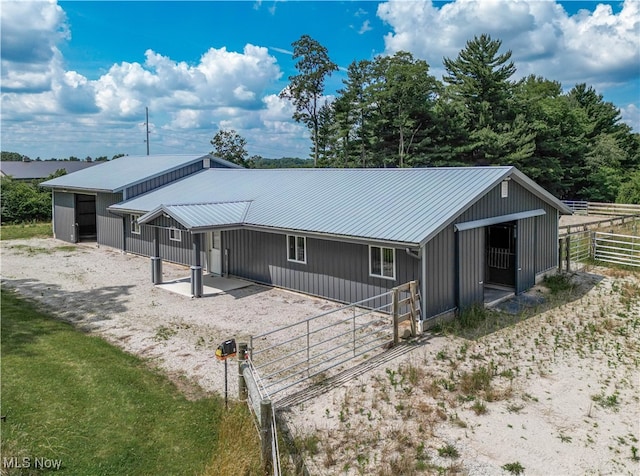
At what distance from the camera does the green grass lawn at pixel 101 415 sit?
654 centimetres

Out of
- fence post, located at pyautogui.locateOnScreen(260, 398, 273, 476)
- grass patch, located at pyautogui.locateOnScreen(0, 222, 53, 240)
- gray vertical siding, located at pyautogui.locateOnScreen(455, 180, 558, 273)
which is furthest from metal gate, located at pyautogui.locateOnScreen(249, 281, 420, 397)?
grass patch, located at pyautogui.locateOnScreen(0, 222, 53, 240)

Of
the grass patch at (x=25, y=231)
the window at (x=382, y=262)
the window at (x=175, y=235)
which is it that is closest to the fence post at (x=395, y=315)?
the window at (x=382, y=262)

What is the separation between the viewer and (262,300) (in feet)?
47.0

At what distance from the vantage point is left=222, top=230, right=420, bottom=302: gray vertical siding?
41.8 ft

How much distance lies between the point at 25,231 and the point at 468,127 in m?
32.7

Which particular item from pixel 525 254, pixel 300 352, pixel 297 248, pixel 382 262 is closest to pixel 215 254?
pixel 297 248

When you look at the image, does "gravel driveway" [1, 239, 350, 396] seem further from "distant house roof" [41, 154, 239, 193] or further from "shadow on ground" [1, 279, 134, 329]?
"distant house roof" [41, 154, 239, 193]

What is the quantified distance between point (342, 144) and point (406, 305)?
33416 millimetres

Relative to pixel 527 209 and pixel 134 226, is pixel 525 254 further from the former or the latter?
pixel 134 226

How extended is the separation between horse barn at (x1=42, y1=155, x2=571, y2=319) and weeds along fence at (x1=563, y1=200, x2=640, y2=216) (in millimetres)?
23282

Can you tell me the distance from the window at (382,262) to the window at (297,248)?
2522mm

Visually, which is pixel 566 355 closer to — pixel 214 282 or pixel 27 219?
pixel 214 282

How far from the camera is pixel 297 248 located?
48.9ft

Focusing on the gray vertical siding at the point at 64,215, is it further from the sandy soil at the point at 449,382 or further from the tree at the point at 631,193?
the tree at the point at 631,193
